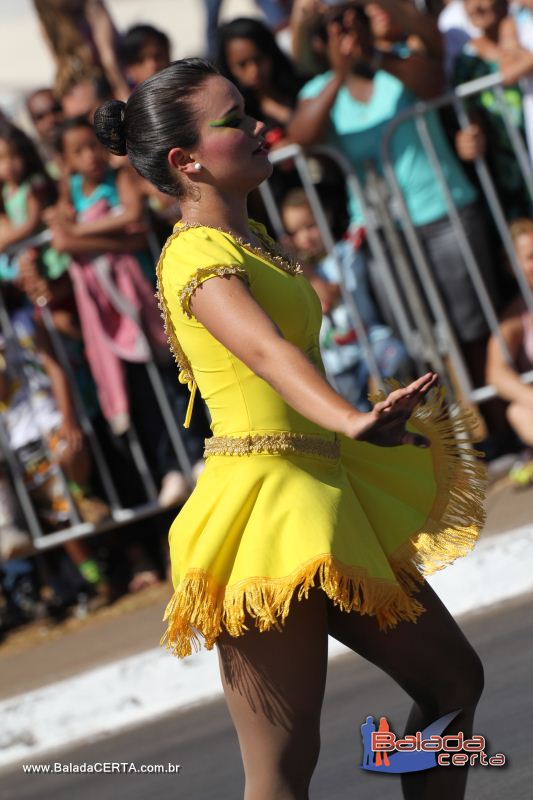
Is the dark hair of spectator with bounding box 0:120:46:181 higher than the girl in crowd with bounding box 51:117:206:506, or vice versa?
the dark hair of spectator with bounding box 0:120:46:181

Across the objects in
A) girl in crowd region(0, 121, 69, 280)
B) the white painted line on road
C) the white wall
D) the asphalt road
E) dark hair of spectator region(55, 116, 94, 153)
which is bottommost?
the asphalt road

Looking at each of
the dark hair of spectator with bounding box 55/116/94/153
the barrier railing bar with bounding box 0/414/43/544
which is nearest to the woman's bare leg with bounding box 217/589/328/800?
the barrier railing bar with bounding box 0/414/43/544

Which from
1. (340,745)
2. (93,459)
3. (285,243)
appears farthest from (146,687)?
(285,243)

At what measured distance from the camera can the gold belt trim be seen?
281 centimetres

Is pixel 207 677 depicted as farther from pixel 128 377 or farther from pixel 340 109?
pixel 340 109

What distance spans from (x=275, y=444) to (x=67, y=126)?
4.48 meters

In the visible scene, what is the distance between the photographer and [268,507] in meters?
2.76

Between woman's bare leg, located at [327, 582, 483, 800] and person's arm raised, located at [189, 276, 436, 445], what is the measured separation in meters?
0.44

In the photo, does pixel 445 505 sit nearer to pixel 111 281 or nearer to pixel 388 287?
pixel 388 287

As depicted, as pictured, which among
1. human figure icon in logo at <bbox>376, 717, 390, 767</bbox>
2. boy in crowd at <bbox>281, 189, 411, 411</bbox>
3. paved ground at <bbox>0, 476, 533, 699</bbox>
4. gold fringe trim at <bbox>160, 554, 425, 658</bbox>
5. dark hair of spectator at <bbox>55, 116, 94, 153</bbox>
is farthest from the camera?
dark hair of spectator at <bbox>55, 116, 94, 153</bbox>

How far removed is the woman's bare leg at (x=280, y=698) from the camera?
2723 mm

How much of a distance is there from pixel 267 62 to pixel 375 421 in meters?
4.75

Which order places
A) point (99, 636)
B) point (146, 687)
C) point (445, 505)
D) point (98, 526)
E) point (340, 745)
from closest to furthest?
point (445, 505), point (340, 745), point (146, 687), point (99, 636), point (98, 526)

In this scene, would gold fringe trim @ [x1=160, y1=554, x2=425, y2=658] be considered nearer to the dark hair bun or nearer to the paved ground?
the dark hair bun
